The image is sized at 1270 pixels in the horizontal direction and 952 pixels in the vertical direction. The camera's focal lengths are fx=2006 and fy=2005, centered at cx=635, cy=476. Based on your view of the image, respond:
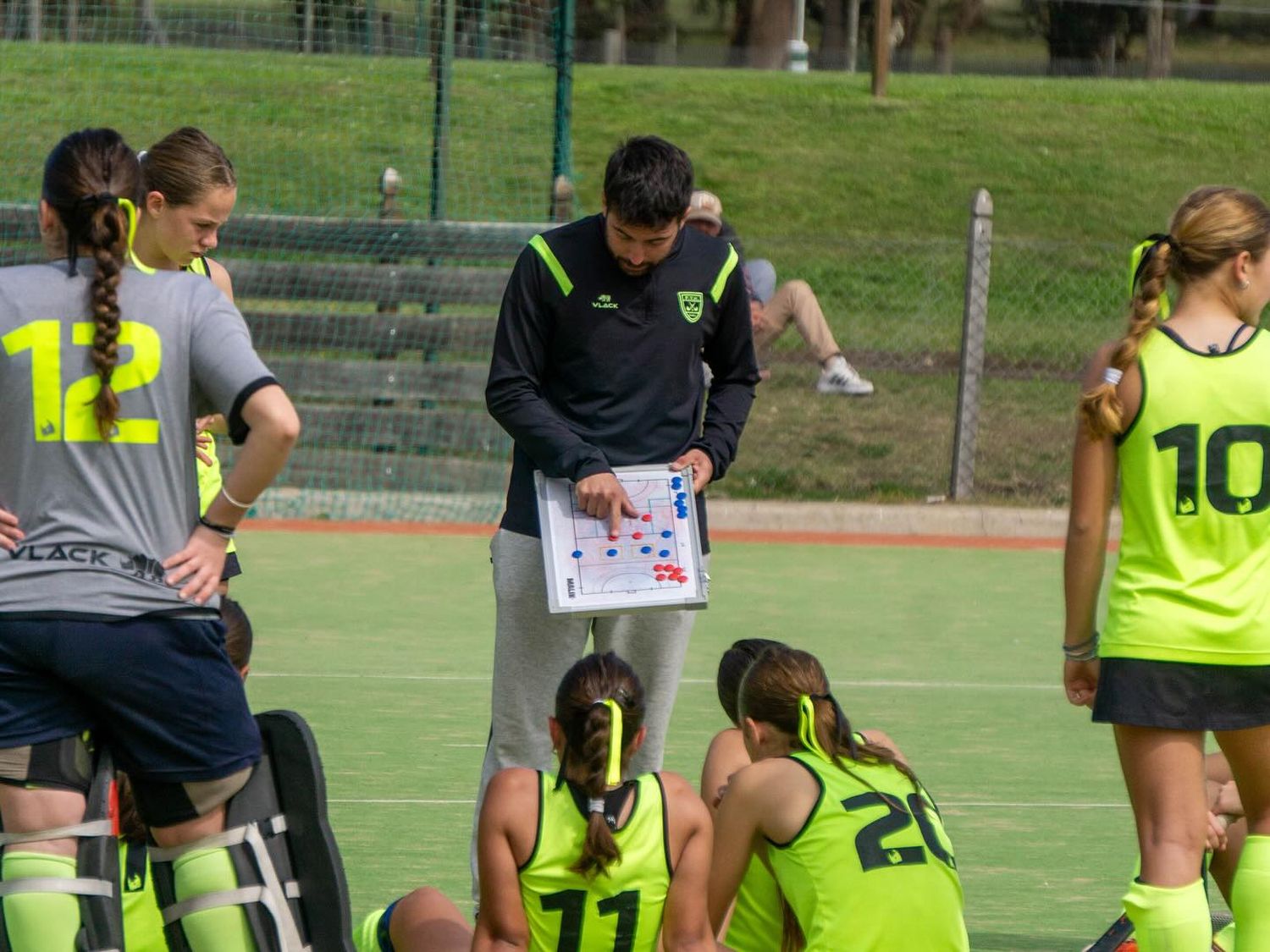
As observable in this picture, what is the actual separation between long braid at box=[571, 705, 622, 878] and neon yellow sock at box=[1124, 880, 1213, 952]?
1034mm

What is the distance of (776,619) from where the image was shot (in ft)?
30.1

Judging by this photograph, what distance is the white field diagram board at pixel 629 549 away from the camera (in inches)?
183

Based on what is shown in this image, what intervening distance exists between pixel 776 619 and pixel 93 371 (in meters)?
5.99

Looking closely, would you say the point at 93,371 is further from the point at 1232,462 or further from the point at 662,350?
the point at 1232,462

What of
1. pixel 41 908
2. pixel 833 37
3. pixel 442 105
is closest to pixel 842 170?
pixel 442 105

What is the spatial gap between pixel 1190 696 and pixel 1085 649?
0.28 meters

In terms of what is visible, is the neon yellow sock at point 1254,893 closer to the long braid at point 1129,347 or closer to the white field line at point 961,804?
the long braid at point 1129,347

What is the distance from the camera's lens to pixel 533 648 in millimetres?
4848

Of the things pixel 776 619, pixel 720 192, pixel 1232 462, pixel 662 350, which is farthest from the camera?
pixel 720 192

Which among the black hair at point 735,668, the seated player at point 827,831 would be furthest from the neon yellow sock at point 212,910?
the black hair at point 735,668

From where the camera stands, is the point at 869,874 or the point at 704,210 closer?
the point at 869,874

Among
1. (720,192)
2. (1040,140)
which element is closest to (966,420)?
(720,192)

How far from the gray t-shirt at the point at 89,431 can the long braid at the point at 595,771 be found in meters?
0.88

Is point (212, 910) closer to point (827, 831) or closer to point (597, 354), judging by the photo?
point (827, 831)
